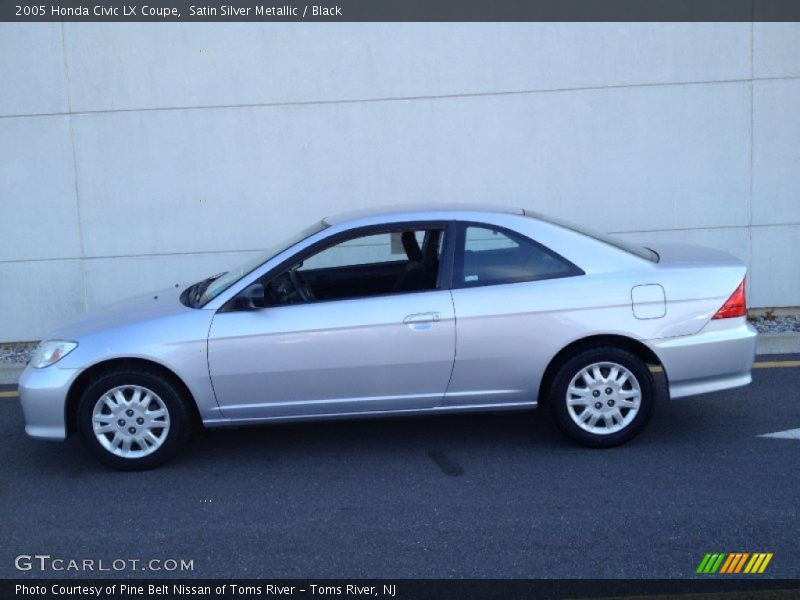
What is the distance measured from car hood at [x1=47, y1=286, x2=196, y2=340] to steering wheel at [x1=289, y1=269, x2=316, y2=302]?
638mm

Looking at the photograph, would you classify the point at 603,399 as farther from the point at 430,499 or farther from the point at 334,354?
the point at 334,354

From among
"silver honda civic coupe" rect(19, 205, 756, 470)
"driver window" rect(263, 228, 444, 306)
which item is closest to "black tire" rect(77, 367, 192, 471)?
"silver honda civic coupe" rect(19, 205, 756, 470)

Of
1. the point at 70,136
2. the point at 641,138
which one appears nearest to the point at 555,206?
the point at 641,138

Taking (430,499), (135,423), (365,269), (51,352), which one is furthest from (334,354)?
(51,352)

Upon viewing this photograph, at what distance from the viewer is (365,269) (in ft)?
20.5

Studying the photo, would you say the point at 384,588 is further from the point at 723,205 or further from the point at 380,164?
the point at 723,205

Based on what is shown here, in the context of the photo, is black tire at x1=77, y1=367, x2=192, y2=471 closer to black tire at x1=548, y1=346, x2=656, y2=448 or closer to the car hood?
the car hood

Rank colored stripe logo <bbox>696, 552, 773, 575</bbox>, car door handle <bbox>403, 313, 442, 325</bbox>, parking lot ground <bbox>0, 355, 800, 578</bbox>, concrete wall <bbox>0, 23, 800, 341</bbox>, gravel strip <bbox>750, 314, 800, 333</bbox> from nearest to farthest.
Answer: colored stripe logo <bbox>696, 552, 773, 575</bbox>, parking lot ground <bbox>0, 355, 800, 578</bbox>, car door handle <bbox>403, 313, 442, 325</bbox>, gravel strip <bbox>750, 314, 800, 333</bbox>, concrete wall <bbox>0, 23, 800, 341</bbox>

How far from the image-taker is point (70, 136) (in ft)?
29.8

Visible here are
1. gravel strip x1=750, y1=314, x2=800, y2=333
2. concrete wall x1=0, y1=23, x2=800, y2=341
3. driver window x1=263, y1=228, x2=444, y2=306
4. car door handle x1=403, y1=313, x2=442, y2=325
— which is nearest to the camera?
car door handle x1=403, y1=313, x2=442, y2=325

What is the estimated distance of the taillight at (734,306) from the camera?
18.7 ft

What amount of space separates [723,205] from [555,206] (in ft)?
5.32

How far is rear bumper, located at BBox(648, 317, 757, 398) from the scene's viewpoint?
18.6 feet

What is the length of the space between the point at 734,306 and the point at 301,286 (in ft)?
8.64
